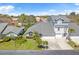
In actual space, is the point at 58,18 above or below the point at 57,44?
above

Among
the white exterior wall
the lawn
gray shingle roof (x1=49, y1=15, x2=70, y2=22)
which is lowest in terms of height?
the lawn

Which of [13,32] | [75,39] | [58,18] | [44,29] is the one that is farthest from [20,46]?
[75,39]

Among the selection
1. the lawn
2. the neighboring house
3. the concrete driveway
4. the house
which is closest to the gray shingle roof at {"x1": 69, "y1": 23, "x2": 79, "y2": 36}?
the house

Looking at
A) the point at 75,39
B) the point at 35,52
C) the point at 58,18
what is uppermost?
the point at 58,18

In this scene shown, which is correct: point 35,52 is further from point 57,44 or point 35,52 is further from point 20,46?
point 57,44

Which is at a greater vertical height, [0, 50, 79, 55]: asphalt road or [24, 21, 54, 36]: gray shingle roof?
[24, 21, 54, 36]: gray shingle roof

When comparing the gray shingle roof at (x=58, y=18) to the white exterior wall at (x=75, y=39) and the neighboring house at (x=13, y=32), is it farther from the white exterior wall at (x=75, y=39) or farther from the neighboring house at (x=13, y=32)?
the neighboring house at (x=13, y=32)

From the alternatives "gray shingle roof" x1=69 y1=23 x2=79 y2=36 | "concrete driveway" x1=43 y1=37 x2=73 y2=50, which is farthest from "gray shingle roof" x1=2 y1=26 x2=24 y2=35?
"gray shingle roof" x1=69 y1=23 x2=79 y2=36

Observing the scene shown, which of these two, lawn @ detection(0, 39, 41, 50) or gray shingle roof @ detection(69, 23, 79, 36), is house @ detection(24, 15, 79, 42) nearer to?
gray shingle roof @ detection(69, 23, 79, 36)
